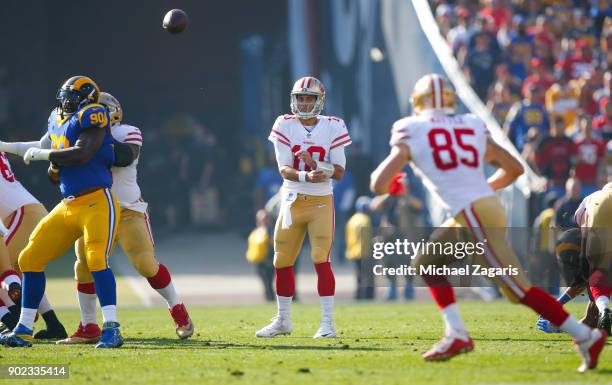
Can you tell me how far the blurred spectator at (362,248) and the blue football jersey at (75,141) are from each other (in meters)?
7.18

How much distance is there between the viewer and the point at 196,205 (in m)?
25.5

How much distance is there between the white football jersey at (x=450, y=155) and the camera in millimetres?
7746

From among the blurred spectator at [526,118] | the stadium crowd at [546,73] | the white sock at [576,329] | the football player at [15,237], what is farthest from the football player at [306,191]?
the blurred spectator at [526,118]

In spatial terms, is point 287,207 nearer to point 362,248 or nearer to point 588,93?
point 362,248

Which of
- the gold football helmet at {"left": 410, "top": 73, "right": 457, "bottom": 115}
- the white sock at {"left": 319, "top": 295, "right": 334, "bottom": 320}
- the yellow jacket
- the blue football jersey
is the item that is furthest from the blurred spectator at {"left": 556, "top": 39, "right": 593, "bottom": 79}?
the gold football helmet at {"left": 410, "top": 73, "right": 457, "bottom": 115}

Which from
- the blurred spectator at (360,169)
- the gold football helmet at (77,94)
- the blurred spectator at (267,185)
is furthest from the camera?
the blurred spectator at (267,185)

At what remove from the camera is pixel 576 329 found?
7.50 meters

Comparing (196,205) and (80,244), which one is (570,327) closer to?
(80,244)

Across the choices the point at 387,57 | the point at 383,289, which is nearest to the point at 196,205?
the point at 387,57

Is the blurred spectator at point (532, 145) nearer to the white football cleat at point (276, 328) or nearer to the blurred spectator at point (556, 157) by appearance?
the blurred spectator at point (556, 157)

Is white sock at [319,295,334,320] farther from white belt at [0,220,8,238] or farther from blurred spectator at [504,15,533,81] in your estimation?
blurred spectator at [504,15,533,81]

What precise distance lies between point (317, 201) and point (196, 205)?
15.8 metres

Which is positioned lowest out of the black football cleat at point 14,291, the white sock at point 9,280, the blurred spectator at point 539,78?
the black football cleat at point 14,291

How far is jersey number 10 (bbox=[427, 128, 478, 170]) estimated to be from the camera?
774 cm
